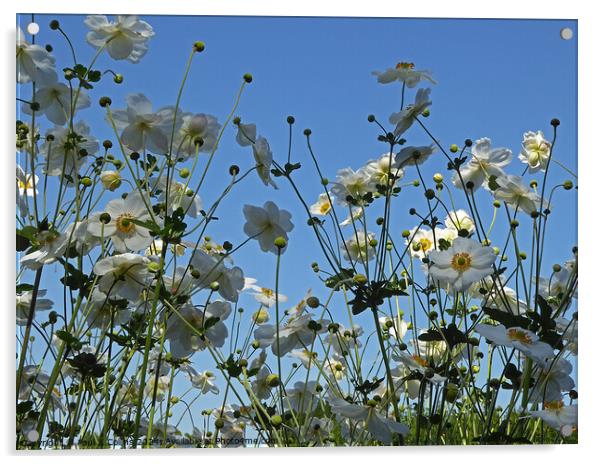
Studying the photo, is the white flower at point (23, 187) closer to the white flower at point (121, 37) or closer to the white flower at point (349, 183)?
the white flower at point (121, 37)

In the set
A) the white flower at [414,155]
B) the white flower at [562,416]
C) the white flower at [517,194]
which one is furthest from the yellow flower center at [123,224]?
the white flower at [562,416]

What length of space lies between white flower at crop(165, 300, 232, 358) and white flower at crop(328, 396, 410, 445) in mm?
298

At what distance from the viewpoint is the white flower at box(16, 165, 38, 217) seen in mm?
1840

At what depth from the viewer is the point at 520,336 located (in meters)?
1.79

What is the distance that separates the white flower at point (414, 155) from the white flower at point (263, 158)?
301 millimetres

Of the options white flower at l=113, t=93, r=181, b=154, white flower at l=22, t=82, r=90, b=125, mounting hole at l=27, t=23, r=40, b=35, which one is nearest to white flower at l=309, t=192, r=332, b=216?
white flower at l=113, t=93, r=181, b=154

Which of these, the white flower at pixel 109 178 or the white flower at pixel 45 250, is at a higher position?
the white flower at pixel 109 178

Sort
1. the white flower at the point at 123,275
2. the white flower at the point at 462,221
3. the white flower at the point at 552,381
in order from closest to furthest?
the white flower at the point at 123,275 < the white flower at the point at 552,381 < the white flower at the point at 462,221

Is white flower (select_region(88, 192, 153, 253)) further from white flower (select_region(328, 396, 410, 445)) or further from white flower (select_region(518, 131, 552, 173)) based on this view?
white flower (select_region(518, 131, 552, 173))

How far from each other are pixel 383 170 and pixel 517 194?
0.33 m

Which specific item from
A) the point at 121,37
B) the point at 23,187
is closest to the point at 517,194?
the point at 121,37

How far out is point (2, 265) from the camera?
1.83 meters

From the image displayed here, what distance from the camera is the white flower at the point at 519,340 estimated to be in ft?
5.74
